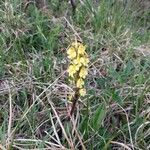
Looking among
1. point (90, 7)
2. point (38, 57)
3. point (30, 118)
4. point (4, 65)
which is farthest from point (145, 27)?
point (30, 118)

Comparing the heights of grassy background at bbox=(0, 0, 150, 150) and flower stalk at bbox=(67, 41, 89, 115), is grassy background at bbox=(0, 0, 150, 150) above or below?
below

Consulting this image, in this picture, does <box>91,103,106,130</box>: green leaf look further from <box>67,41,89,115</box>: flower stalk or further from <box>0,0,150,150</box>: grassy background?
<box>67,41,89,115</box>: flower stalk

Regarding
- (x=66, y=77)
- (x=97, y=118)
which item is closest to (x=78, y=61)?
(x=97, y=118)

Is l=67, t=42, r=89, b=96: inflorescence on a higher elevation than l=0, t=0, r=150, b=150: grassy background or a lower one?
higher

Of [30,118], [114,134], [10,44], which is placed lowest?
[114,134]

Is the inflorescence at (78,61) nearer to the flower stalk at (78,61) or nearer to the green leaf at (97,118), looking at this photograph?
the flower stalk at (78,61)

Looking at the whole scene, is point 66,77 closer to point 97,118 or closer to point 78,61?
point 97,118

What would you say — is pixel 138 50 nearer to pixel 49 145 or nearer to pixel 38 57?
pixel 38 57

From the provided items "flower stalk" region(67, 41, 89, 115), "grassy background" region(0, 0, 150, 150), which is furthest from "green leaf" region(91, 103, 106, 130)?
"flower stalk" region(67, 41, 89, 115)

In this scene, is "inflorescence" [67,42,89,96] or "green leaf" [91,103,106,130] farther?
"green leaf" [91,103,106,130]
